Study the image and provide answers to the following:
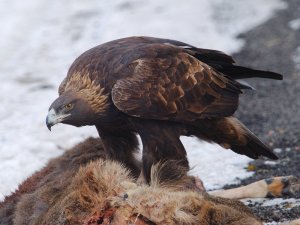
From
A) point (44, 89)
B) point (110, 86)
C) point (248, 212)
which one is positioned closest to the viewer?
point (248, 212)

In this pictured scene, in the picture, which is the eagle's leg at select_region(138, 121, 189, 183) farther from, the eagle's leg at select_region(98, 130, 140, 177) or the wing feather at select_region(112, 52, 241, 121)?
the eagle's leg at select_region(98, 130, 140, 177)

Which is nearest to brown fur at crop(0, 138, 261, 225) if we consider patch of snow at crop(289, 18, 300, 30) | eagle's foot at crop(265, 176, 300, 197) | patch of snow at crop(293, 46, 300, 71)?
eagle's foot at crop(265, 176, 300, 197)

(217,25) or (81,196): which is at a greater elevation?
(217,25)

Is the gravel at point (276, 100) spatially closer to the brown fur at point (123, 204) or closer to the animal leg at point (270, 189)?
the animal leg at point (270, 189)

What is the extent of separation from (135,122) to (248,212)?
6.10 ft

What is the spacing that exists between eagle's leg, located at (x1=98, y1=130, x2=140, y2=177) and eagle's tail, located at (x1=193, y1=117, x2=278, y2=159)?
0.66 m

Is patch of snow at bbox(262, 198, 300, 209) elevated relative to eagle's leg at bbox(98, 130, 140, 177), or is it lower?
lower

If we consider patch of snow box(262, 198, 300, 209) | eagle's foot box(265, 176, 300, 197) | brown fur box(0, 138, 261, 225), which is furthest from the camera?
eagle's foot box(265, 176, 300, 197)

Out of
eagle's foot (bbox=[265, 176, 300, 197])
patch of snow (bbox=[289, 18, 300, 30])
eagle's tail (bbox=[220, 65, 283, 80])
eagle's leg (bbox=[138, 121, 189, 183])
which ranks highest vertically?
patch of snow (bbox=[289, 18, 300, 30])

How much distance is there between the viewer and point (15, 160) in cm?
921

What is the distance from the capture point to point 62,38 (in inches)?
573

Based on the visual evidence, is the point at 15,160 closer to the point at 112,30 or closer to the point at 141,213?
the point at 141,213

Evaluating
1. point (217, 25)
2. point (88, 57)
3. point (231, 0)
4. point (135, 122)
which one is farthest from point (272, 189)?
point (231, 0)

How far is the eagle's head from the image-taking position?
681cm
